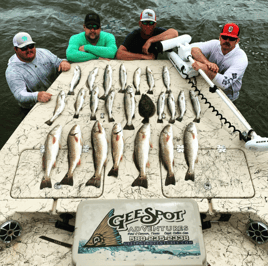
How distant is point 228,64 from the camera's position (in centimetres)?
418

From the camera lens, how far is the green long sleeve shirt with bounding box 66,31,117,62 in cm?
451

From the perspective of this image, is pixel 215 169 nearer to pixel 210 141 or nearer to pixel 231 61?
pixel 210 141

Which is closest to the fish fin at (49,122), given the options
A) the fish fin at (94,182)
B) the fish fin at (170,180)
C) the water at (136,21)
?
the fish fin at (94,182)

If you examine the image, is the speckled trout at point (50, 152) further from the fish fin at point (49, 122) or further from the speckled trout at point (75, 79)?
the speckled trout at point (75, 79)

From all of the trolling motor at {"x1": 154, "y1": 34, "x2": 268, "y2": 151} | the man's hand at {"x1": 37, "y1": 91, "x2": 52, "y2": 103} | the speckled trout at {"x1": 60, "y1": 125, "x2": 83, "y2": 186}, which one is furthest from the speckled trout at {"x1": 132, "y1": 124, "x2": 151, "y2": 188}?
the man's hand at {"x1": 37, "y1": 91, "x2": 52, "y2": 103}

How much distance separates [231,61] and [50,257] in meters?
4.01

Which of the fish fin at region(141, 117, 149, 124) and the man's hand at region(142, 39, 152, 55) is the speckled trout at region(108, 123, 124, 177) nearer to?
the fish fin at region(141, 117, 149, 124)

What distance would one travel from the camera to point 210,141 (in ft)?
10.1

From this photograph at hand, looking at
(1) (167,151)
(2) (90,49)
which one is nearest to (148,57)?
(2) (90,49)

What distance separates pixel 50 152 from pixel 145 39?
11.6 ft

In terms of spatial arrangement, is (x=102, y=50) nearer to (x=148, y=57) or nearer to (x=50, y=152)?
(x=148, y=57)

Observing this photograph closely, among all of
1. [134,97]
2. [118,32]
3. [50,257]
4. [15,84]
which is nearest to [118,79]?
[134,97]

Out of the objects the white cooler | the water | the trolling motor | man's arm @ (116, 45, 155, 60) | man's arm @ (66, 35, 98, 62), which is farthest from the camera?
the water

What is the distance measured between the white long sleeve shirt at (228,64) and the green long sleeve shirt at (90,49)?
1.71 metres
